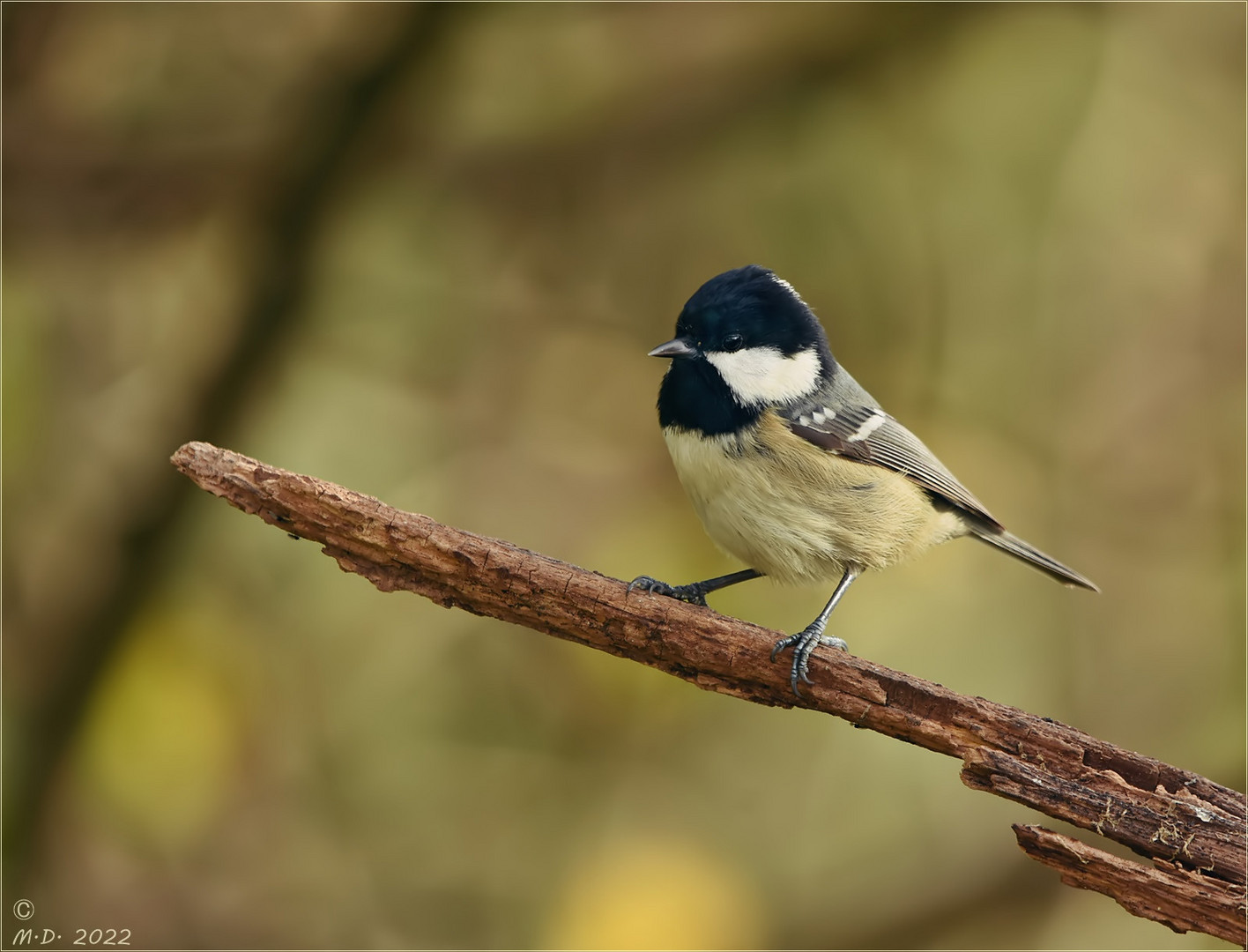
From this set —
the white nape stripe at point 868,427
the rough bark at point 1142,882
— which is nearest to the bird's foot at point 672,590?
the white nape stripe at point 868,427

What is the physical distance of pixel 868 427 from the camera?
2445 millimetres

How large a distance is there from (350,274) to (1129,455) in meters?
3.21

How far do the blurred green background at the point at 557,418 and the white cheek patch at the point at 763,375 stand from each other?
123 centimetres

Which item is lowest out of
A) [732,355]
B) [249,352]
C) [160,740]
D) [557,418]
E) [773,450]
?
[160,740]

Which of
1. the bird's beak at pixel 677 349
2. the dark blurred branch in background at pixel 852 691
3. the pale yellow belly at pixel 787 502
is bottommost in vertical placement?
the dark blurred branch in background at pixel 852 691

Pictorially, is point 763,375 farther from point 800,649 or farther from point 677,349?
point 800,649

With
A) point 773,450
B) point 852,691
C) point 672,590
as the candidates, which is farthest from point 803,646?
point 773,450

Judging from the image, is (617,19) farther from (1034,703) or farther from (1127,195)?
(1034,703)

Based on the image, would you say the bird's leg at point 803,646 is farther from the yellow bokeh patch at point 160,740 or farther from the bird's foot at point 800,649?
the yellow bokeh patch at point 160,740

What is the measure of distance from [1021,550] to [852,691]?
1080mm

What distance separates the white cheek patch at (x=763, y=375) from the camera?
224cm

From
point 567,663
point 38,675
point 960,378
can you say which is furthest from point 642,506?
point 38,675

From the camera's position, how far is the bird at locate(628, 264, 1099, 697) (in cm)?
219

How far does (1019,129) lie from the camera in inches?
151
